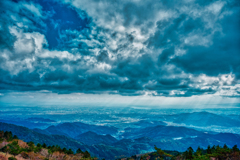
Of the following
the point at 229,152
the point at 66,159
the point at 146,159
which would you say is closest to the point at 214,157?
the point at 229,152

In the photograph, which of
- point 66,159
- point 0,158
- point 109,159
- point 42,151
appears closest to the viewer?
point 0,158

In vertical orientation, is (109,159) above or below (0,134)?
below

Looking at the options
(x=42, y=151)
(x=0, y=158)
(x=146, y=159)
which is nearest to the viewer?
(x=0, y=158)

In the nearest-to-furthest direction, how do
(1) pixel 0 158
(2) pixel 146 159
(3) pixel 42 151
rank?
(1) pixel 0 158 → (3) pixel 42 151 → (2) pixel 146 159

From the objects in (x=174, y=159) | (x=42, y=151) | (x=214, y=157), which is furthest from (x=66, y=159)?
(x=214, y=157)

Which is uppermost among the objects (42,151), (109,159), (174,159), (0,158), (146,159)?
(0,158)

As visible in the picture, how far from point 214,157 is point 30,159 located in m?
37.5

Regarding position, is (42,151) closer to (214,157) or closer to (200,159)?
(200,159)

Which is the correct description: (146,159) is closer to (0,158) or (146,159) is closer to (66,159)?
(66,159)

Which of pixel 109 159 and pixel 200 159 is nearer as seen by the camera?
pixel 200 159

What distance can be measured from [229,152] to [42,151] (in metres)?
44.2

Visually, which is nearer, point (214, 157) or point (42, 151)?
point (214, 157)

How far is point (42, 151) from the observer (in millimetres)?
34281

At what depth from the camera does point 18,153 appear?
27125mm
